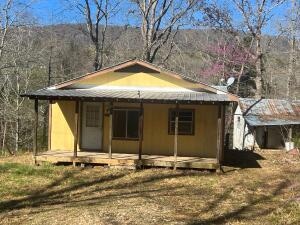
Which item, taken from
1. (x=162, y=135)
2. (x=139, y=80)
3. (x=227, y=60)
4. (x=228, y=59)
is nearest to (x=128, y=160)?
(x=162, y=135)

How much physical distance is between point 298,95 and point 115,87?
24.4m

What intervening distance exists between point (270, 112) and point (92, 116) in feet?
46.7

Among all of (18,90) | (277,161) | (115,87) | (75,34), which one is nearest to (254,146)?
(277,161)

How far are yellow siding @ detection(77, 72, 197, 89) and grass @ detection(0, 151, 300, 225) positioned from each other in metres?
3.52

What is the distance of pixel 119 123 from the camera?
18.3 m

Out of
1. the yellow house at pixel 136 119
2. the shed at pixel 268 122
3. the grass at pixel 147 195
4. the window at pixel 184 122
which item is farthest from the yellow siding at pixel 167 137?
the shed at pixel 268 122

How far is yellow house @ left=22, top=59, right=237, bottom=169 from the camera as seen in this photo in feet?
57.6

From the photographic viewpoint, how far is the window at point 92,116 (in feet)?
60.6

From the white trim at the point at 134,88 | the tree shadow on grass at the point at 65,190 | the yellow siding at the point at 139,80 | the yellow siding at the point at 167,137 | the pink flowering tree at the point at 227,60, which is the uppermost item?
the pink flowering tree at the point at 227,60

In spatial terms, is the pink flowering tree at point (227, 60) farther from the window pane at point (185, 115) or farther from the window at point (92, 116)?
the window at point (92, 116)

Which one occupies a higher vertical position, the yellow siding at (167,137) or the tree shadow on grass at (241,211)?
the yellow siding at (167,137)

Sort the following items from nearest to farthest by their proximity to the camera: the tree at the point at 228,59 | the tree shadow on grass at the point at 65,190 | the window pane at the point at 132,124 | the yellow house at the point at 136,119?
the tree shadow on grass at the point at 65,190 → the yellow house at the point at 136,119 → the window pane at the point at 132,124 → the tree at the point at 228,59

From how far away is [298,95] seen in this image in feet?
125

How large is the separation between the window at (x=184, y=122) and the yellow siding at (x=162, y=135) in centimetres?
16
